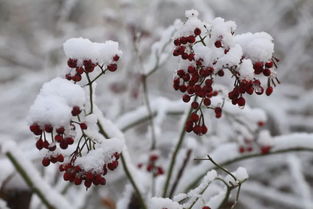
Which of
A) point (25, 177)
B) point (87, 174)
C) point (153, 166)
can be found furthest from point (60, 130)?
point (153, 166)

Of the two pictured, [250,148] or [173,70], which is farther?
[173,70]

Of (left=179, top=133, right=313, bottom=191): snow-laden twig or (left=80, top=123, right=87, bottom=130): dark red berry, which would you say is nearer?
(left=80, top=123, right=87, bottom=130): dark red berry

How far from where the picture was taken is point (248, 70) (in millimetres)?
1093

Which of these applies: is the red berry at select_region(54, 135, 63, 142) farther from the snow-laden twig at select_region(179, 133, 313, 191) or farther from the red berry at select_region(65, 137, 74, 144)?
the snow-laden twig at select_region(179, 133, 313, 191)

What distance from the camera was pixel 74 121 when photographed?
3.65 ft

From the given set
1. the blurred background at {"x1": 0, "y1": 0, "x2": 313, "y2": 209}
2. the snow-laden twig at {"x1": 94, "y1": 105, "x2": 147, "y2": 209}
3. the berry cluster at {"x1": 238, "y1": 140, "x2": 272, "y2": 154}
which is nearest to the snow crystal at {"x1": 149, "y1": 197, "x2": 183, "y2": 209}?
the snow-laden twig at {"x1": 94, "y1": 105, "x2": 147, "y2": 209}

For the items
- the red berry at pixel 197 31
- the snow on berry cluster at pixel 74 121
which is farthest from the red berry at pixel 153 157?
the red berry at pixel 197 31

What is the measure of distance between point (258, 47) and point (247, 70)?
0.22ft

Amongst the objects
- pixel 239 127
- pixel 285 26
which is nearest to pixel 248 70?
pixel 239 127

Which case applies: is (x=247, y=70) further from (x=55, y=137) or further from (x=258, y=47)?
(x=55, y=137)

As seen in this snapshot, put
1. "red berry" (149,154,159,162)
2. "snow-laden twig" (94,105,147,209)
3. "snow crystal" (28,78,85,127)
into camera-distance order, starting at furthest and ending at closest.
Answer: "red berry" (149,154,159,162), "snow-laden twig" (94,105,147,209), "snow crystal" (28,78,85,127)

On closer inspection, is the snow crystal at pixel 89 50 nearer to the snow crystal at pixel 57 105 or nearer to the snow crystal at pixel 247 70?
the snow crystal at pixel 57 105

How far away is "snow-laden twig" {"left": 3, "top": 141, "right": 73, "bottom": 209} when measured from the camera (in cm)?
161

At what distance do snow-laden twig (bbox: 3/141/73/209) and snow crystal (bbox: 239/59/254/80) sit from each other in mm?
909
